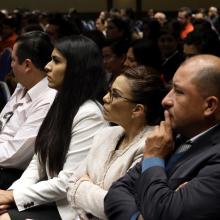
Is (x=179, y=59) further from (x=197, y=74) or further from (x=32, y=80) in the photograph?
(x=197, y=74)

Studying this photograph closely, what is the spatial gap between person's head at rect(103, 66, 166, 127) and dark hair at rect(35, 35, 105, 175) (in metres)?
0.42

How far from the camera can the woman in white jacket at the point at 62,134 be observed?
8.69ft

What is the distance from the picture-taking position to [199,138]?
1.94 metres

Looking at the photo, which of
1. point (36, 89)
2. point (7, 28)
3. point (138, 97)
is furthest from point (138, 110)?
point (7, 28)

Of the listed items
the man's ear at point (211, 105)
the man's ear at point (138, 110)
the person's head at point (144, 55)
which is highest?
the man's ear at point (211, 105)

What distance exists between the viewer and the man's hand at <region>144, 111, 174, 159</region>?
199 cm

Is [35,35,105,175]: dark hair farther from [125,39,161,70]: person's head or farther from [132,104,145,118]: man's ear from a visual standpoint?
[125,39,161,70]: person's head

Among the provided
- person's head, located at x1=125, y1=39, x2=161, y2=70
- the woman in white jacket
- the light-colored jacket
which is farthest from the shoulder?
person's head, located at x1=125, y1=39, x2=161, y2=70

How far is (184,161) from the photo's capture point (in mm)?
1918

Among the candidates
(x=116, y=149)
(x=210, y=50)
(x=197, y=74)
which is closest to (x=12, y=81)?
(x=210, y=50)

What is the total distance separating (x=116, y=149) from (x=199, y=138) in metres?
0.57

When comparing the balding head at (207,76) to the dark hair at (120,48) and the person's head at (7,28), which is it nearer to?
the dark hair at (120,48)

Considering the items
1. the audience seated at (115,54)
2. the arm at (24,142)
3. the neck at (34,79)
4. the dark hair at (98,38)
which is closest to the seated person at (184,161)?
the arm at (24,142)

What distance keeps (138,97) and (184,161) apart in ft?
1.63
